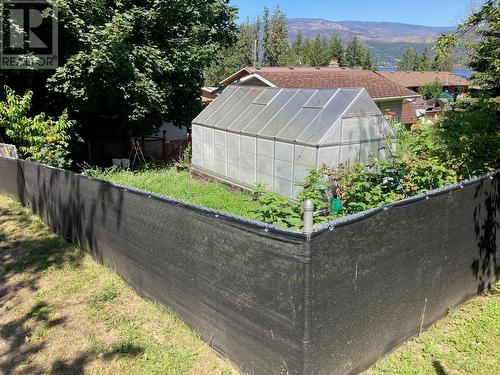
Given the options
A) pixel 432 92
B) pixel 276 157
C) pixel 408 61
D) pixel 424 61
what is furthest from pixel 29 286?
pixel 408 61

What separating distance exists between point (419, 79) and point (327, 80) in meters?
34.0

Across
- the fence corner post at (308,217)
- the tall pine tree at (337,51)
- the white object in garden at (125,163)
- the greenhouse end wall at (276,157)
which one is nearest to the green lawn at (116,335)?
the fence corner post at (308,217)

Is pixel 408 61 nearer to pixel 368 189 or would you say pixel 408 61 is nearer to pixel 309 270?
pixel 368 189

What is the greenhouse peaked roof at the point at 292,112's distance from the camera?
10031 mm

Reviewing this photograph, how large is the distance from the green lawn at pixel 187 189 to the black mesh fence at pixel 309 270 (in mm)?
4241

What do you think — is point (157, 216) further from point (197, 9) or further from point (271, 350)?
point (197, 9)

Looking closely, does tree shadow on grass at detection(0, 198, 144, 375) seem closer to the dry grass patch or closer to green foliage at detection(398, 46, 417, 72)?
the dry grass patch

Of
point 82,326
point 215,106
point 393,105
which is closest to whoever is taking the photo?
point 82,326

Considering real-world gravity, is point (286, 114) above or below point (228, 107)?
below

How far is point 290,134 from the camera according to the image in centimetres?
1021

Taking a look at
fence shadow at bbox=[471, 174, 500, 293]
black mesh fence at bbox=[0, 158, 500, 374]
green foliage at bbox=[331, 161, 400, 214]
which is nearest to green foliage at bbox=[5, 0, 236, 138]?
black mesh fence at bbox=[0, 158, 500, 374]

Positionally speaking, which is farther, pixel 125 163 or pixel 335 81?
pixel 335 81

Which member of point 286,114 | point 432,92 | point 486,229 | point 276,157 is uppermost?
point 432,92

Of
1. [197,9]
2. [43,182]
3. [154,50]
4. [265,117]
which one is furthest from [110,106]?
[43,182]
